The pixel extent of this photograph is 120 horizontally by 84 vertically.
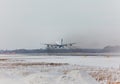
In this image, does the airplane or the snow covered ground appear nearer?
the snow covered ground

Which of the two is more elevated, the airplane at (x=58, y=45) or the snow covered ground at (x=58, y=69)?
the airplane at (x=58, y=45)

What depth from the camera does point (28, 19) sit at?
4582 millimetres

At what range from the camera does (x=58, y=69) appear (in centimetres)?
448

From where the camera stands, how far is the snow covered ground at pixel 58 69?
4.34 meters

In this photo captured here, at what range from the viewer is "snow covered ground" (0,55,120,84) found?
171 inches

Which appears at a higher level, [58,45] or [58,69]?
[58,45]

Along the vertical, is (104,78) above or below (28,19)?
below

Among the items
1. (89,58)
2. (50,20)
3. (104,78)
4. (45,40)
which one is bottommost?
(104,78)

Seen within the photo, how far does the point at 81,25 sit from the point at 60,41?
15.5 inches

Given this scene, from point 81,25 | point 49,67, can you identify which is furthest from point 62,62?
point 81,25

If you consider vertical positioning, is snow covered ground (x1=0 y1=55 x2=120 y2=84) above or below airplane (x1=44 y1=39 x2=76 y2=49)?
below

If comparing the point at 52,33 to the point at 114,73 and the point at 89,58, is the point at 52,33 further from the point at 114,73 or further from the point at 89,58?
the point at 114,73

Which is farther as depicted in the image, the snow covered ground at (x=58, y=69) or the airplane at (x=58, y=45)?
the airplane at (x=58, y=45)

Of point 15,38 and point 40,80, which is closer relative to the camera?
point 40,80
